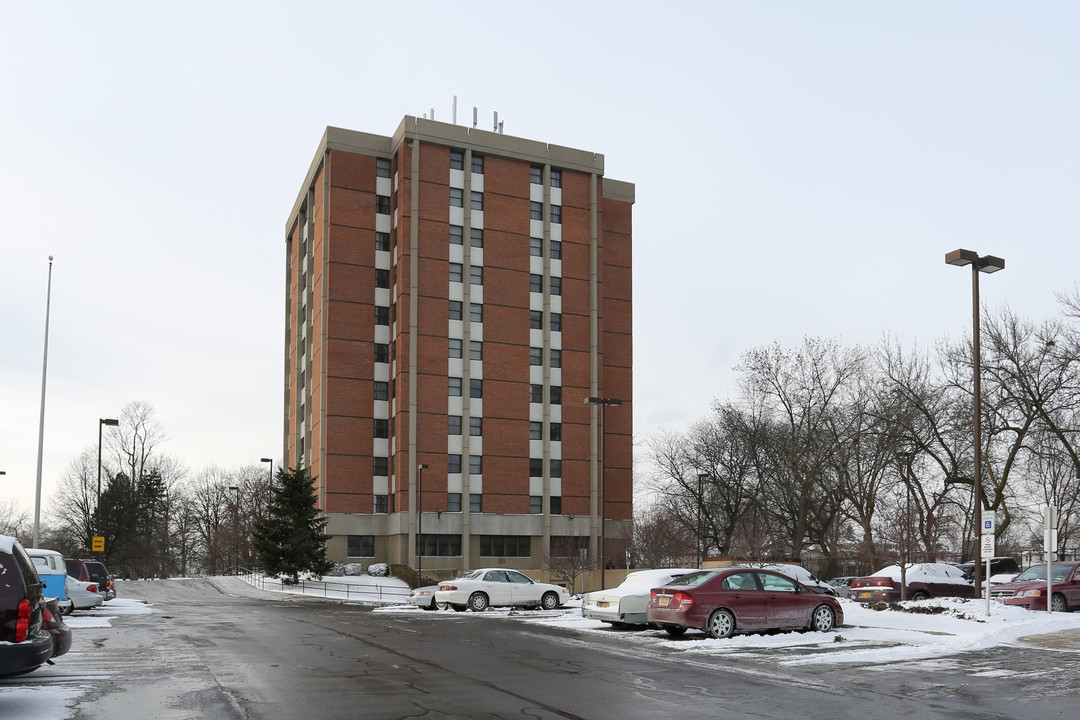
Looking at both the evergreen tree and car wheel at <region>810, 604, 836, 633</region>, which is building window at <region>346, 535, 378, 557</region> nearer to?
the evergreen tree

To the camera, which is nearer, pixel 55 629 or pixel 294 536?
pixel 55 629

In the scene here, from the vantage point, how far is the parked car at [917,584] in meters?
31.2

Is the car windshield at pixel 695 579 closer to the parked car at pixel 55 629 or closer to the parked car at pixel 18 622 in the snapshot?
the parked car at pixel 55 629

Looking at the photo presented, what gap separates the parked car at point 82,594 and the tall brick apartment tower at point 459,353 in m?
28.7

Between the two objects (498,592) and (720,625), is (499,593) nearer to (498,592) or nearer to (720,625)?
(498,592)

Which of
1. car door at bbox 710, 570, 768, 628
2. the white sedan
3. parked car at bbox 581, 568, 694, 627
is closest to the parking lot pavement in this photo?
car door at bbox 710, 570, 768, 628

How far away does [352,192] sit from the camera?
66.2m

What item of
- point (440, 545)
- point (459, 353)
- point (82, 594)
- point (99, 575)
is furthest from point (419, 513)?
point (82, 594)

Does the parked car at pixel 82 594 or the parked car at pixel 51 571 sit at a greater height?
the parked car at pixel 51 571

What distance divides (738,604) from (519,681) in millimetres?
7587

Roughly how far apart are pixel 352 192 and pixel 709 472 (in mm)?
30626

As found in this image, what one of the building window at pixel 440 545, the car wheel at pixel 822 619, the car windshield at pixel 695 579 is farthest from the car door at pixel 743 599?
the building window at pixel 440 545

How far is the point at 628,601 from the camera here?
22.0 meters

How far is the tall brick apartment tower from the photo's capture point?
6322 cm
